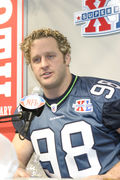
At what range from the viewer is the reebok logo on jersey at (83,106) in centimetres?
125

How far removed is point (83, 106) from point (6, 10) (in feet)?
3.40

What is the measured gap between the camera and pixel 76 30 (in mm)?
1700

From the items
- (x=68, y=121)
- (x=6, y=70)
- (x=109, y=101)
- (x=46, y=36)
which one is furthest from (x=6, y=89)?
(x=109, y=101)

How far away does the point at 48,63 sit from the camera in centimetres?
132

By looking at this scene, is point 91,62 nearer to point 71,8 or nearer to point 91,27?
point 91,27

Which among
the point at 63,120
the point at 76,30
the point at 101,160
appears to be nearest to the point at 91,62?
the point at 76,30

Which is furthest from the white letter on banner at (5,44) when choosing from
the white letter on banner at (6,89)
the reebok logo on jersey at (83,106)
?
the reebok logo on jersey at (83,106)

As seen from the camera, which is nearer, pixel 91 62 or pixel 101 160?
pixel 101 160

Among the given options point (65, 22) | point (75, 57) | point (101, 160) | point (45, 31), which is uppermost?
point (65, 22)

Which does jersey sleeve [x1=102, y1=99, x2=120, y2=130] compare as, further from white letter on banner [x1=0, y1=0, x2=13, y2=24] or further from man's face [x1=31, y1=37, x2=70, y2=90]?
white letter on banner [x1=0, y1=0, x2=13, y2=24]

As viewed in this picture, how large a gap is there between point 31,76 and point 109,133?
30.4 inches

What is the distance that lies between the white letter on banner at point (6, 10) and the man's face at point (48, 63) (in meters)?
0.65

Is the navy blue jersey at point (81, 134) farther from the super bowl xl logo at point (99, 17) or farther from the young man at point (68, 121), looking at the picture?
the super bowl xl logo at point (99, 17)

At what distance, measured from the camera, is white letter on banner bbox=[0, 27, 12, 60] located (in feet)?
6.28
